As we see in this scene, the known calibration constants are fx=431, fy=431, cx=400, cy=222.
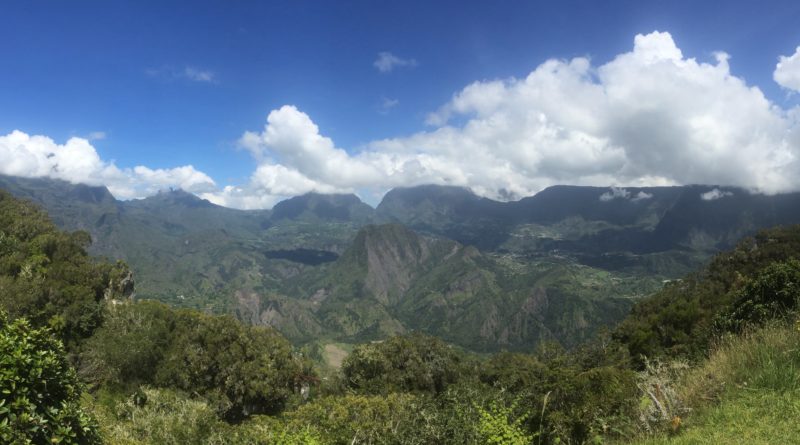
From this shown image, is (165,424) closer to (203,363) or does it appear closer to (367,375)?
(203,363)

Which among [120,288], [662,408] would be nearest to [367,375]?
[120,288]

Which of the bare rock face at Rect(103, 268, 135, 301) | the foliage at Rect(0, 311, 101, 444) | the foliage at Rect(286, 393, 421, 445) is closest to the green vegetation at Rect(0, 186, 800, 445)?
the foliage at Rect(0, 311, 101, 444)

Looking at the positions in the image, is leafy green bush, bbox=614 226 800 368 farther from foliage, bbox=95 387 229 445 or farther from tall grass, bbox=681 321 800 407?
foliage, bbox=95 387 229 445

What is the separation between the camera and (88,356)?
50156 millimetres

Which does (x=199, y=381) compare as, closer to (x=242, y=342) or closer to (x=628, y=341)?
(x=242, y=342)

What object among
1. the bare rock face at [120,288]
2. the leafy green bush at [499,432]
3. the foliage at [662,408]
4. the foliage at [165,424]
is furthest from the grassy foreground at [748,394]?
the bare rock face at [120,288]

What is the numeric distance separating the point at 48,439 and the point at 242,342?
2084 inches

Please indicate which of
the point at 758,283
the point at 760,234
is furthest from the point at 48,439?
the point at 760,234

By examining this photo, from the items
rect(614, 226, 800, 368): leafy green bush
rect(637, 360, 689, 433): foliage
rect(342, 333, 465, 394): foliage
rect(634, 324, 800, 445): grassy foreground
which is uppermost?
rect(634, 324, 800, 445): grassy foreground

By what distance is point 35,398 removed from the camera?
855cm

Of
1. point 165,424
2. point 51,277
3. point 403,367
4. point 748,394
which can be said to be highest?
point 748,394

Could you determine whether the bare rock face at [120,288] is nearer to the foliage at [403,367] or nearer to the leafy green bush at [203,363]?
the leafy green bush at [203,363]

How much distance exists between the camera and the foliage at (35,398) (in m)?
7.83

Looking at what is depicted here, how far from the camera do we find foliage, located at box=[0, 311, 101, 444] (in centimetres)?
783
